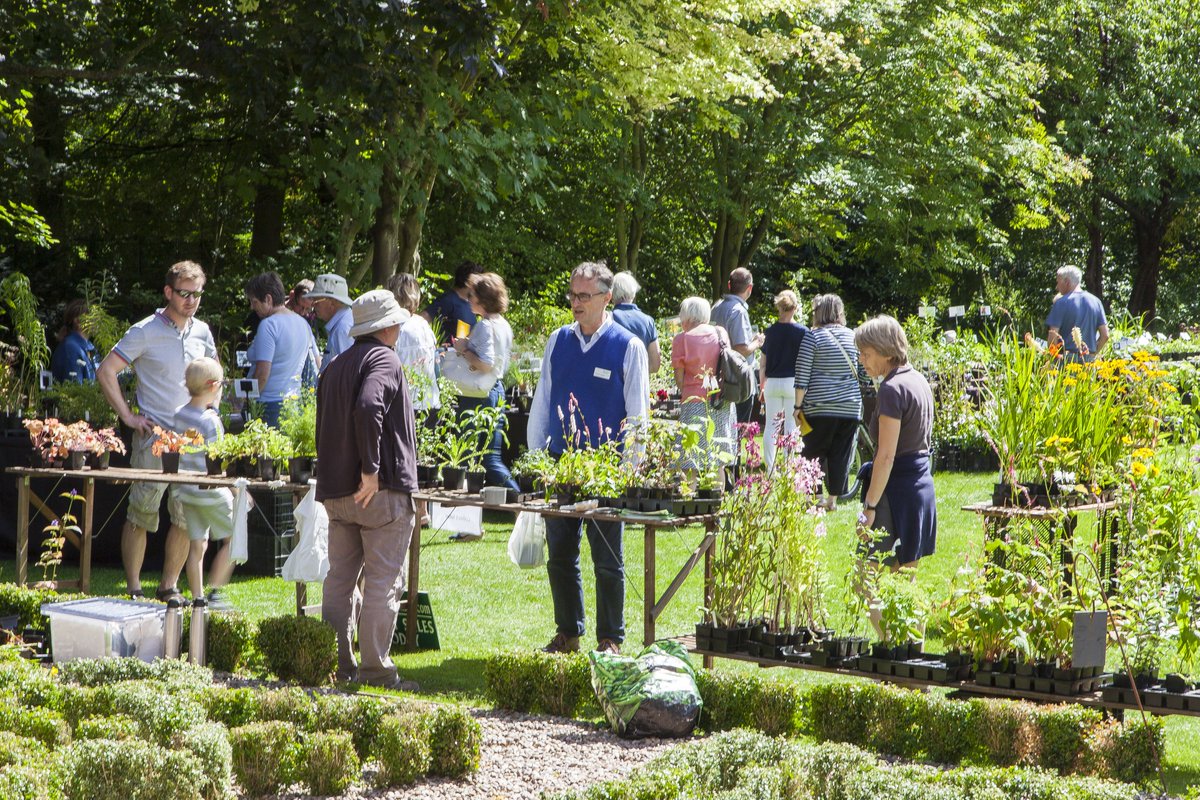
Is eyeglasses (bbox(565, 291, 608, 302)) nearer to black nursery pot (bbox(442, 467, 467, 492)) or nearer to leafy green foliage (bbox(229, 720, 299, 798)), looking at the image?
black nursery pot (bbox(442, 467, 467, 492))

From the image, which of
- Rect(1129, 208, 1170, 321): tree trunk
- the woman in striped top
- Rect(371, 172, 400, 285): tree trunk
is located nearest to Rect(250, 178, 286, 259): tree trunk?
Rect(371, 172, 400, 285): tree trunk

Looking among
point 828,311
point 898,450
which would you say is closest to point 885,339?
point 898,450

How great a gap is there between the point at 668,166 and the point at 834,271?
985 centimetres

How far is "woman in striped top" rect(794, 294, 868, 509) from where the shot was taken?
9703mm

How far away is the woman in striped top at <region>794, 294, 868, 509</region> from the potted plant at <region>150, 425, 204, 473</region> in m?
4.44

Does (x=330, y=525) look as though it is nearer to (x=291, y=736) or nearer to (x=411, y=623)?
(x=411, y=623)

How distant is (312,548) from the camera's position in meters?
6.13

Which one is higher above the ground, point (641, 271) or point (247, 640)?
point (641, 271)

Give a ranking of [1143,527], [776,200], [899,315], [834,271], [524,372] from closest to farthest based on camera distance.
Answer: [1143,527] → [524,372] → [776,200] → [899,315] → [834,271]

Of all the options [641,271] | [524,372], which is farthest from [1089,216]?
[524,372]

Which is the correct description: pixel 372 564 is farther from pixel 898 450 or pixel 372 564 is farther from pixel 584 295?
pixel 898 450

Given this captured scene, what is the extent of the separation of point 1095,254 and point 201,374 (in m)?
24.7

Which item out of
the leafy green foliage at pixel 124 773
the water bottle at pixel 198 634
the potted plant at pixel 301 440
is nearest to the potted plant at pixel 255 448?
the potted plant at pixel 301 440

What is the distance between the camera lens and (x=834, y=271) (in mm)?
28781
